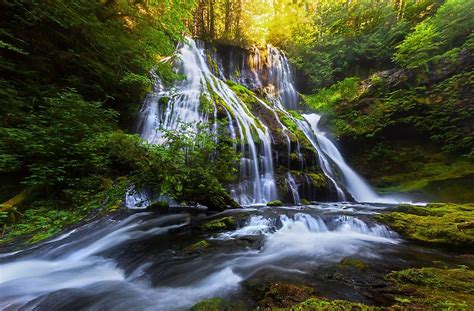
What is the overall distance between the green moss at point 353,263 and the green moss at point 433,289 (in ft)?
1.18

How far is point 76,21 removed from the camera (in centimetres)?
563

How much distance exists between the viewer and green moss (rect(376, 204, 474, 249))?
11.8 feet

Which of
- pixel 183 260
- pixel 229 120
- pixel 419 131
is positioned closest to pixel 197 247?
pixel 183 260

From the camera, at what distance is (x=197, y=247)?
376 centimetres

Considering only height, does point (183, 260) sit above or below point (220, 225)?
below

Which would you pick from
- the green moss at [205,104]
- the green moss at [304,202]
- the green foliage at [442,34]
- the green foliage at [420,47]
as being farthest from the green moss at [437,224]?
the green foliage at [442,34]

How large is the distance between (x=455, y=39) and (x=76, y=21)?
1287cm

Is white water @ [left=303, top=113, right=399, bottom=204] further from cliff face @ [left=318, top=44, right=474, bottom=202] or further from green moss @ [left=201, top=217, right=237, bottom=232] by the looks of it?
green moss @ [left=201, top=217, right=237, bottom=232]

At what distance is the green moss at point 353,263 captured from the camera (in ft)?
9.17

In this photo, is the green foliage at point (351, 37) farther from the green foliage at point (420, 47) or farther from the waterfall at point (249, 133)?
the waterfall at point (249, 133)

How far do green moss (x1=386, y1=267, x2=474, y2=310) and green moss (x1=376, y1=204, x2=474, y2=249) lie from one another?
58.2 inches

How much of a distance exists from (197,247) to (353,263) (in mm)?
2192

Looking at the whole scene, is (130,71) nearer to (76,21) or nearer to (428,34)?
(76,21)

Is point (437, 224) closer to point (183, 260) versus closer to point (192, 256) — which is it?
point (192, 256)
